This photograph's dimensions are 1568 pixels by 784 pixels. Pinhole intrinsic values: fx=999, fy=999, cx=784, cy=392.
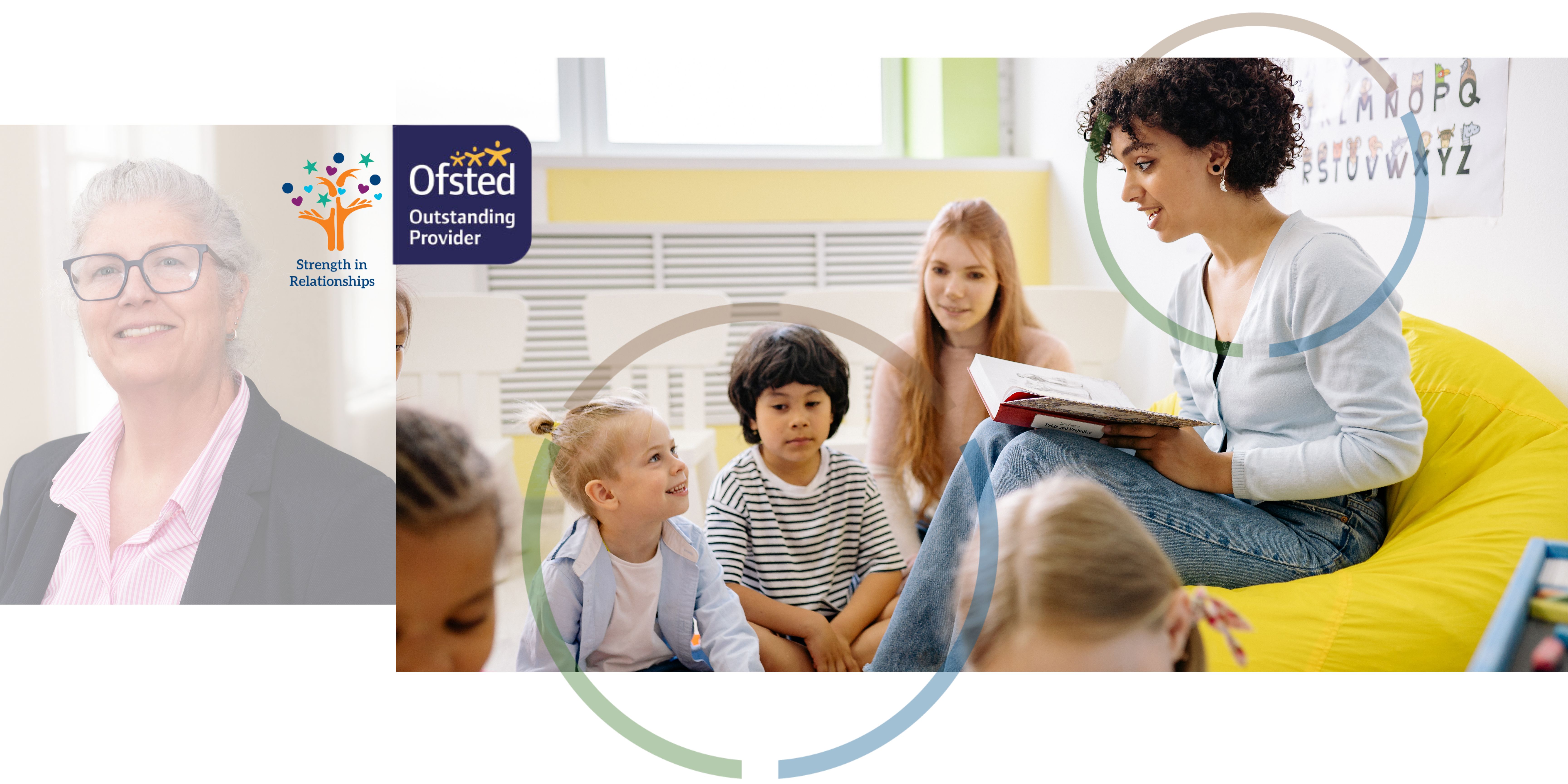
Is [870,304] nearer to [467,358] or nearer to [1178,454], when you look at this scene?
[467,358]

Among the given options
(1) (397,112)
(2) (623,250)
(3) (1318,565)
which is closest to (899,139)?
(2) (623,250)

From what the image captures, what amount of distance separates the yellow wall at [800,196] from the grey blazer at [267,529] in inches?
50.2

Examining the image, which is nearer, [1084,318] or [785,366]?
[785,366]

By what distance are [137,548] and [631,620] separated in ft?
2.17

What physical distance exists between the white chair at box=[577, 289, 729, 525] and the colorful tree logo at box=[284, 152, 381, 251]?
1.30 ft

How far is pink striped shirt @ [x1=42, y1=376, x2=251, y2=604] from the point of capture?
3.98 ft

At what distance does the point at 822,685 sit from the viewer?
1.02 metres

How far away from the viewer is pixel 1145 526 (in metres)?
0.97

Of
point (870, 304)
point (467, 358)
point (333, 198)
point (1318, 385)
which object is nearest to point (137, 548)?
point (333, 198)

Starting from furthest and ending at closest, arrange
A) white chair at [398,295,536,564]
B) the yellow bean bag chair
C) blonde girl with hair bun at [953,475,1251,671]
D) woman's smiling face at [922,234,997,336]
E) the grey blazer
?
woman's smiling face at [922,234,997,336]
white chair at [398,295,536,564]
the grey blazer
the yellow bean bag chair
blonde girl with hair bun at [953,475,1251,671]

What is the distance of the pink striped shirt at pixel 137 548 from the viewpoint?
1214mm

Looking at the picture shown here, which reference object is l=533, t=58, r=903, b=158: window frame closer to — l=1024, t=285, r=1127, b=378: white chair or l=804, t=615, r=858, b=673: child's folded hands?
l=1024, t=285, r=1127, b=378: white chair

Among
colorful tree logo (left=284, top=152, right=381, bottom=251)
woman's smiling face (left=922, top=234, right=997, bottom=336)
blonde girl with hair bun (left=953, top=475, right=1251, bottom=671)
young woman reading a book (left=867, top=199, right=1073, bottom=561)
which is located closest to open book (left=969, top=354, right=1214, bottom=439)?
blonde girl with hair bun (left=953, top=475, right=1251, bottom=671)

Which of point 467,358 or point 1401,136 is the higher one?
point 1401,136
